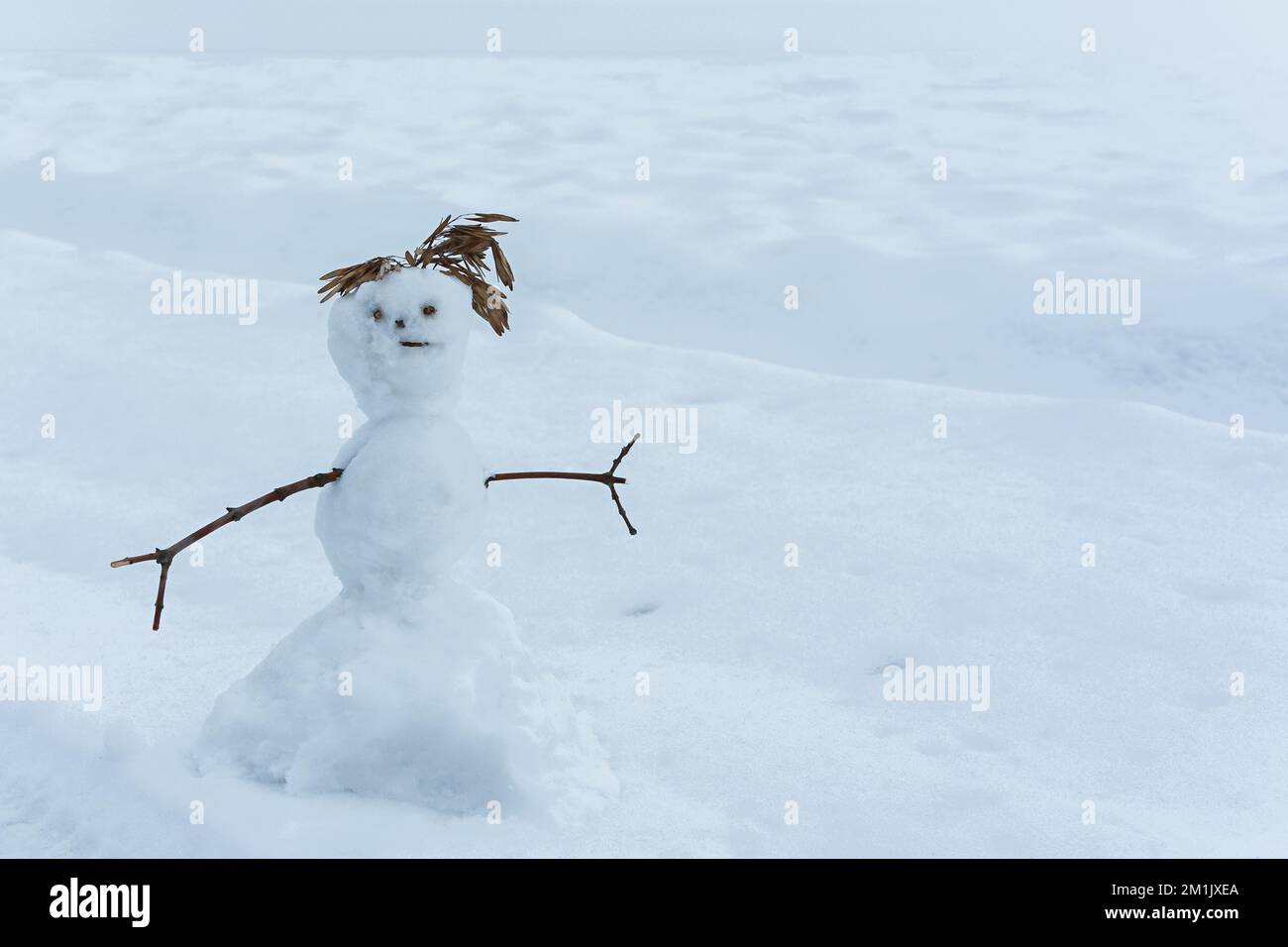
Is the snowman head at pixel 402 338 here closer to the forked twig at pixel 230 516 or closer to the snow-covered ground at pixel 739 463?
the forked twig at pixel 230 516

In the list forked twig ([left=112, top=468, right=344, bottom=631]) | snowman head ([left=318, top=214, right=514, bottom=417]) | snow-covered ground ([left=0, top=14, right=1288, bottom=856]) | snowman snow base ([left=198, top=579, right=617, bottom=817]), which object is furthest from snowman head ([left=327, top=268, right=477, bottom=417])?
snow-covered ground ([left=0, top=14, right=1288, bottom=856])

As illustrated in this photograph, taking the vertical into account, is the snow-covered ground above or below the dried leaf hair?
below

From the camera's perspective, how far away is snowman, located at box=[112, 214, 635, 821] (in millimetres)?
2752

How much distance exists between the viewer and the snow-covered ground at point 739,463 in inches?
119

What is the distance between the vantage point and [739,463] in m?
5.02

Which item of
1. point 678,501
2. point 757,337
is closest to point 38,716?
point 678,501

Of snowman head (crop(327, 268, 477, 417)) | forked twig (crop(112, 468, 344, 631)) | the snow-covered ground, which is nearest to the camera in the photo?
forked twig (crop(112, 468, 344, 631))

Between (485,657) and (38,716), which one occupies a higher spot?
(485,657)

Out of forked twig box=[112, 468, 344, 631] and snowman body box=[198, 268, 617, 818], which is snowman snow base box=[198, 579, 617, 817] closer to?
snowman body box=[198, 268, 617, 818]

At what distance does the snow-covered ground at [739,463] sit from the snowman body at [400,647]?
10 cm

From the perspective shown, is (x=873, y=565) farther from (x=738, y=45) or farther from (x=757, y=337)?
(x=738, y=45)

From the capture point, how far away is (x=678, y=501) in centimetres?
472

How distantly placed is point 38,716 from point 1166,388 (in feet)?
19.1

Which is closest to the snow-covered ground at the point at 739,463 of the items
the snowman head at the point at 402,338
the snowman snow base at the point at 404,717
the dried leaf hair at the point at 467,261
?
the snowman snow base at the point at 404,717
